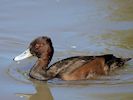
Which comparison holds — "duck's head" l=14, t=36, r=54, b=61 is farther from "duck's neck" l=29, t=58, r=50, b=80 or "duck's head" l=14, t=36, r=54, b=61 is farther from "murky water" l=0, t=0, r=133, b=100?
"murky water" l=0, t=0, r=133, b=100

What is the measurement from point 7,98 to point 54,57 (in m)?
1.93

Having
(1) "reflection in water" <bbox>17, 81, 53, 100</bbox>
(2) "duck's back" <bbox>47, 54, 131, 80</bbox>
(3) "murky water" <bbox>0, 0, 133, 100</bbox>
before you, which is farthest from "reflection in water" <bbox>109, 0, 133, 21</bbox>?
(1) "reflection in water" <bbox>17, 81, 53, 100</bbox>

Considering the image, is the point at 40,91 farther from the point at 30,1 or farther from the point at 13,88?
the point at 30,1

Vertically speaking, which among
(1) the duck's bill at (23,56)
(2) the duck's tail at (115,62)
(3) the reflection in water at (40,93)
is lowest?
(3) the reflection in water at (40,93)

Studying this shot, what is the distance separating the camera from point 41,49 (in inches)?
348

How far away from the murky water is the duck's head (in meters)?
0.36

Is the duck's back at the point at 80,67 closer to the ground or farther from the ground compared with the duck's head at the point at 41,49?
closer to the ground

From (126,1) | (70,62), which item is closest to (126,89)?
(70,62)

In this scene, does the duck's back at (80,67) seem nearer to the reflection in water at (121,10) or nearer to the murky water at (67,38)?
the murky water at (67,38)

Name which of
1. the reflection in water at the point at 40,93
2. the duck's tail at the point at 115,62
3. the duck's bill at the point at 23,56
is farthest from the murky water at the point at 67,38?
the duck's bill at the point at 23,56

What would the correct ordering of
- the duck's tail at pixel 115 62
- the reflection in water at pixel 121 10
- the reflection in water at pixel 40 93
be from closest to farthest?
the reflection in water at pixel 40 93 → the duck's tail at pixel 115 62 → the reflection in water at pixel 121 10

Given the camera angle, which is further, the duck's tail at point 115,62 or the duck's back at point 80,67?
the duck's tail at point 115,62

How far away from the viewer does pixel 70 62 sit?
867 cm

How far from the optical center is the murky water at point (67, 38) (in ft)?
26.8
